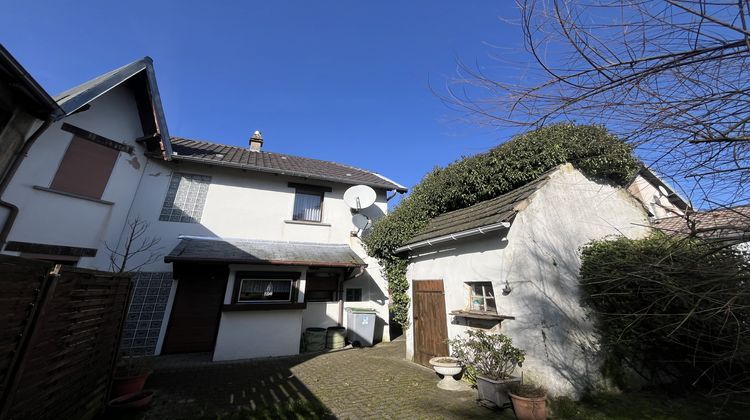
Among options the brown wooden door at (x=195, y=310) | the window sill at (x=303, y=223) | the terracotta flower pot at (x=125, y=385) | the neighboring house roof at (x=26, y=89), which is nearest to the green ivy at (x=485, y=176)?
the window sill at (x=303, y=223)

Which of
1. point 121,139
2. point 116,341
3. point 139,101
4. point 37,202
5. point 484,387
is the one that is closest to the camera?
point 116,341

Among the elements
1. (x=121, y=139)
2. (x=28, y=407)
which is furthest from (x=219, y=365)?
(x=121, y=139)

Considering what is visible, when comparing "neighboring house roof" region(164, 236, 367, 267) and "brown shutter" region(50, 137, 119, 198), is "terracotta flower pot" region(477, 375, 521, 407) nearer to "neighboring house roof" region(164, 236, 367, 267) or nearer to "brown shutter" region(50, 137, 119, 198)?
"neighboring house roof" region(164, 236, 367, 267)

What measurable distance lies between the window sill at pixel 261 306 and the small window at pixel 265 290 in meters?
0.25

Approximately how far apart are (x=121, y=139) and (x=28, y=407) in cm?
844

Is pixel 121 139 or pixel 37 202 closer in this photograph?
pixel 37 202

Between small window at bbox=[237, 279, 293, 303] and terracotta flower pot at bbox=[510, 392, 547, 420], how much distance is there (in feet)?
22.4

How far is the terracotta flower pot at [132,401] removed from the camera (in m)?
4.39

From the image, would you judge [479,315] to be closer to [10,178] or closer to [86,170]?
[10,178]

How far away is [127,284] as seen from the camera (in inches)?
190

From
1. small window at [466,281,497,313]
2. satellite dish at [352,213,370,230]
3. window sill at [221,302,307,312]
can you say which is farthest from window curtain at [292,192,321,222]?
small window at [466,281,497,313]

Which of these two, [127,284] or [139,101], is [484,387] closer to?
[127,284]

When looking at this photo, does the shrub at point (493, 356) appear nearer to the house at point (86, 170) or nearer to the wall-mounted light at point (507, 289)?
the wall-mounted light at point (507, 289)

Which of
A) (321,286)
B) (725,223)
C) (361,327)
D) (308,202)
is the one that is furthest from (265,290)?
(725,223)
